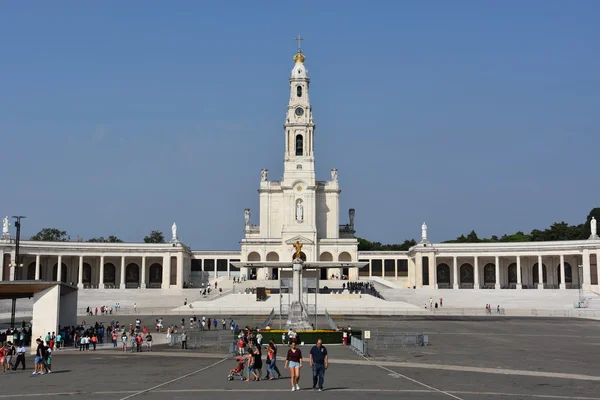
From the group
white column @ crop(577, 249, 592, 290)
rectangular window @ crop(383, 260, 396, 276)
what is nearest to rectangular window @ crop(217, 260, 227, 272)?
rectangular window @ crop(383, 260, 396, 276)

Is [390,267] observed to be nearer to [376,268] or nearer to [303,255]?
[376,268]

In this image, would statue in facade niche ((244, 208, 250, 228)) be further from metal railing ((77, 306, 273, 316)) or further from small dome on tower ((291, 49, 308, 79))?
metal railing ((77, 306, 273, 316))

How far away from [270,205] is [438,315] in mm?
53538

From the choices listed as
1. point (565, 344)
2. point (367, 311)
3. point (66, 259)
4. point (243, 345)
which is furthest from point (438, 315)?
point (66, 259)

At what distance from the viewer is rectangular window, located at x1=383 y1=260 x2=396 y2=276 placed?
409 ft

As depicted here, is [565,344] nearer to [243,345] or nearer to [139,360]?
[243,345]

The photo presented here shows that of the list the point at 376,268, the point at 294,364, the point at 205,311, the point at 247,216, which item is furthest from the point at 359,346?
the point at 376,268

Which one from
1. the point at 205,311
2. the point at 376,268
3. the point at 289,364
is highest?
the point at 376,268

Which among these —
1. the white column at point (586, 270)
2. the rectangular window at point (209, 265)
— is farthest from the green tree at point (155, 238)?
the white column at point (586, 270)

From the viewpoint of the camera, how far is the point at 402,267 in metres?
125

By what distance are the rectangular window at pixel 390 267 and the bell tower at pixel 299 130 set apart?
19.5 metres

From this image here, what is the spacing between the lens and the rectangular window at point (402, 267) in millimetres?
124444

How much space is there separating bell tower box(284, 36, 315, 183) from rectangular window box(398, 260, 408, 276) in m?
21.0

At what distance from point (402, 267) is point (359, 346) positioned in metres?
89.9
